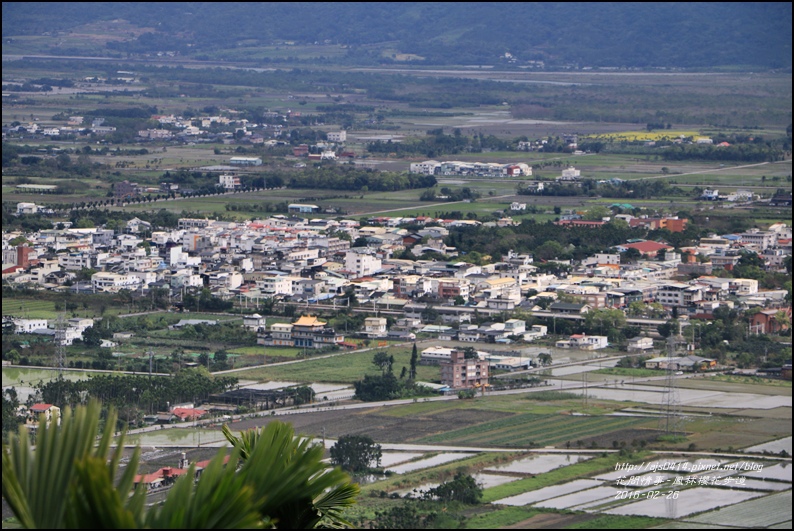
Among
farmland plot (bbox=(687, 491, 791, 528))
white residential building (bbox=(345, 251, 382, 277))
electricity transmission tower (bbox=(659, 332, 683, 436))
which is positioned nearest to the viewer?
farmland plot (bbox=(687, 491, 791, 528))

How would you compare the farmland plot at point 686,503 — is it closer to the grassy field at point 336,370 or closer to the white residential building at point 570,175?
the grassy field at point 336,370

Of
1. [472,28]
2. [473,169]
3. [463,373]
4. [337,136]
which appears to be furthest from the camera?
[472,28]

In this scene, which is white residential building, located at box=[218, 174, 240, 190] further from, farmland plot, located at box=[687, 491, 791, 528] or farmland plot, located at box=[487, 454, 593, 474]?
→ farmland plot, located at box=[687, 491, 791, 528]

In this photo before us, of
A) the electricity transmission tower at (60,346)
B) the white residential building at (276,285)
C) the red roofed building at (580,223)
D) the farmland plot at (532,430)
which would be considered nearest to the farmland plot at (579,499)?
the farmland plot at (532,430)

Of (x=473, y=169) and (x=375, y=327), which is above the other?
(x=473, y=169)

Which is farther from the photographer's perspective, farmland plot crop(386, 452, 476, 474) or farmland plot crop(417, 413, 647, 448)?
farmland plot crop(417, 413, 647, 448)

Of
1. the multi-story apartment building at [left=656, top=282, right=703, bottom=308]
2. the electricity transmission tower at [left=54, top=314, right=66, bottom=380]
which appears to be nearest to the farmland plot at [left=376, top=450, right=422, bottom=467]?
the electricity transmission tower at [left=54, top=314, right=66, bottom=380]

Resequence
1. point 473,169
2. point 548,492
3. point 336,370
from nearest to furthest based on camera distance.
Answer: point 548,492
point 336,370
point 473,169

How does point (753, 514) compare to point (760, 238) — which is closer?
point (753, 514)

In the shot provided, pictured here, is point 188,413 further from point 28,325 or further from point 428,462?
point 28,325

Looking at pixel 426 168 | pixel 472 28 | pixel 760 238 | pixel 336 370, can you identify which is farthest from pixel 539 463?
pixel 472 28
